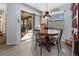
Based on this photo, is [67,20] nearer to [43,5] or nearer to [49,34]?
[43,5]

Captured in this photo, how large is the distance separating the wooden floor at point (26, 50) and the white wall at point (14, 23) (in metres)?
0.16

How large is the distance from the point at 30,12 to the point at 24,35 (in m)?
0.57

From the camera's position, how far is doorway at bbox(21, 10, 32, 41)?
11.0 feet

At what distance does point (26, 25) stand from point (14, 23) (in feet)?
1.38

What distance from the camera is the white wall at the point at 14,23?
3.40 meters

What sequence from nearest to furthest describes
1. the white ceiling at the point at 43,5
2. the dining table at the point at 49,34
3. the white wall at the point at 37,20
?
the white ceiling at the point at 43,5 < the white wall at the point at 37,20 < the dining table at the point at 49,34

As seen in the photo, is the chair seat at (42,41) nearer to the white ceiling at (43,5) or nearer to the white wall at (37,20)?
the white wall at (37,20)

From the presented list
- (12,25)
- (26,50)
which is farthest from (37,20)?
(26,50)

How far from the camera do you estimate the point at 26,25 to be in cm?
332

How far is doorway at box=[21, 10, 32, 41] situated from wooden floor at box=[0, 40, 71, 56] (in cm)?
15

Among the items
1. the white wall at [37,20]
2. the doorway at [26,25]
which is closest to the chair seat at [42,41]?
the doorway at [26,25]

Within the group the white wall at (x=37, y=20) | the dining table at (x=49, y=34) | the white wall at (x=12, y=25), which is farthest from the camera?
the dining table at (x=49, y=34)

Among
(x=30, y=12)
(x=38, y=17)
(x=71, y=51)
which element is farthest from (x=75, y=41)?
(x=30, y=12)

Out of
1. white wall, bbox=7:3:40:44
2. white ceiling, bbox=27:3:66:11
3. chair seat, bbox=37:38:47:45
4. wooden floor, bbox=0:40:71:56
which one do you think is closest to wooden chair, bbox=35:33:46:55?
chair seat, bbox=37:38:47:45
